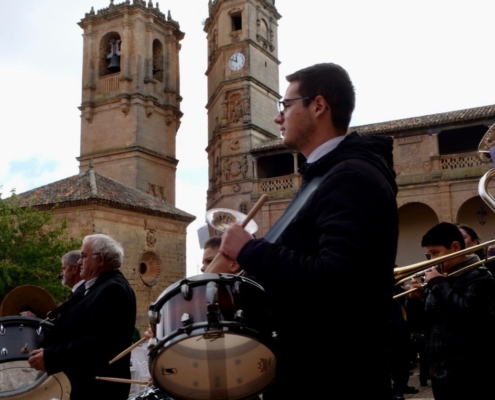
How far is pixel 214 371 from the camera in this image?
2.23m

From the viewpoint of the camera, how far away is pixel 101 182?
24.3 metres

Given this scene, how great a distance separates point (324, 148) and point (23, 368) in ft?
9.84

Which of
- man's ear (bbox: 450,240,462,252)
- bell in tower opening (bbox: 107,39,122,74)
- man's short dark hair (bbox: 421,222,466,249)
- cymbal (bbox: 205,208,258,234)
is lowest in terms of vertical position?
man's ear (bbox: 450,240,462,252)

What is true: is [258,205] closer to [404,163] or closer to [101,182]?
[101,182]

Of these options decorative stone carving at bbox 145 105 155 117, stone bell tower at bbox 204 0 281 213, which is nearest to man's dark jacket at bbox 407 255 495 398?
stone bell tower at bbox 204 0 281 213

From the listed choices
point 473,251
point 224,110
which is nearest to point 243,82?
point 224,110

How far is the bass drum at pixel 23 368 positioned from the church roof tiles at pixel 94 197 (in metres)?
18.0

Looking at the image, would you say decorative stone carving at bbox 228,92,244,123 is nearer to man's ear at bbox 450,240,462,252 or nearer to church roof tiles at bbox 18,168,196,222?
church roof tiles at bbox 18,168,196,222

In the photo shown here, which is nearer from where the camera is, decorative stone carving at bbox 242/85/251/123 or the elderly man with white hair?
the elderly man with white hair

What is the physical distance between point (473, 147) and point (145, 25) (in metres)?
22.1

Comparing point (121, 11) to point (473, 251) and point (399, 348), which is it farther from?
point (473, 251)

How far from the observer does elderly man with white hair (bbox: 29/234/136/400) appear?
4012mm

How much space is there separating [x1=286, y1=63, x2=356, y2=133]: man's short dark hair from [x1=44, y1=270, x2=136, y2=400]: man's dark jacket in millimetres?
2520

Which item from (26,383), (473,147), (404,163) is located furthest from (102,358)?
(473,147)
